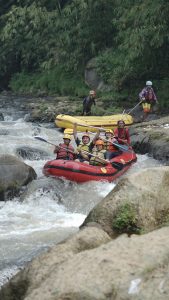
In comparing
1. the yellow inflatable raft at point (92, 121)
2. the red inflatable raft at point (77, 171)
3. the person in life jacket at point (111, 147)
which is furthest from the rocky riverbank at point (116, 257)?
the yellow inflatable raft at point (92, 121)

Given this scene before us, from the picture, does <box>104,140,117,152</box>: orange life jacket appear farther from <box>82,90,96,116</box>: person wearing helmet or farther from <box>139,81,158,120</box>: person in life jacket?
<box>82,90,96,116</box>: person wearing helmet

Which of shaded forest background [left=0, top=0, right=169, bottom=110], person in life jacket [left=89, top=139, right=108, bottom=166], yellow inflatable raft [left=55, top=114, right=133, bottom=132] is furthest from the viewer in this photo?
shaded forest background [left=0, top=0, right=169, bottom=110]

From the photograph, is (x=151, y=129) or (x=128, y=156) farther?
(x=151, y=129)

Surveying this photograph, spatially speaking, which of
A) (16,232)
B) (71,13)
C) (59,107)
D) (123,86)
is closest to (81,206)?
(16,232)

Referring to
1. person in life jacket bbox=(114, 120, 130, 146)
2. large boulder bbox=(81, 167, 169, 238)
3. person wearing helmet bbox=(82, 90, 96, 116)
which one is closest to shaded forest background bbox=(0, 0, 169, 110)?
person wearing helmet bbox=(82, 90, 96, 116)

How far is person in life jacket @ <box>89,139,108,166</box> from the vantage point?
35.3ft

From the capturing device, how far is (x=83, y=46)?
2392cm

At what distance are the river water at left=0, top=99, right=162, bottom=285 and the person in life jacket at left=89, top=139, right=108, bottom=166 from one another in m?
0.68

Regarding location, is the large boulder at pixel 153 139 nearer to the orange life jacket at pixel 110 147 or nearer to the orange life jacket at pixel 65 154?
the orange life jacket at pixel 110 147

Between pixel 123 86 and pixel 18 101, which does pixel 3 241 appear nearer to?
pixel 123 86

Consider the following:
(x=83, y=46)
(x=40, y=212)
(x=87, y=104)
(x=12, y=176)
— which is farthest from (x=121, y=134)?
(x=83, y=46)

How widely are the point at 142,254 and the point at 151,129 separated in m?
10.5

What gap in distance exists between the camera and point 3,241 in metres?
7.20

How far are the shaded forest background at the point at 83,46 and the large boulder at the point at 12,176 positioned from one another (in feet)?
30.2
